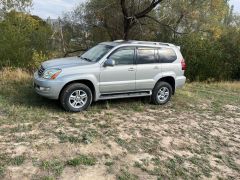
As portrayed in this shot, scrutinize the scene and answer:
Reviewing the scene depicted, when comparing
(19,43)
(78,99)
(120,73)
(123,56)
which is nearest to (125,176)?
(78,99)

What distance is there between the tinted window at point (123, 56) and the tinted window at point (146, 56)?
0.24 meters

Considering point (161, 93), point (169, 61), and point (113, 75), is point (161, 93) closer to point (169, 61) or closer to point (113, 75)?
point (169, 61)

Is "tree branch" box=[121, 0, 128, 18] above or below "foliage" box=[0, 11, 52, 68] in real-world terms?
above

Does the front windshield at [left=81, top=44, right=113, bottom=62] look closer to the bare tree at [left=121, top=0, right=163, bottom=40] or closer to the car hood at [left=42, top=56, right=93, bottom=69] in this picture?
the car hood at [left=42, top=56, right=93, bottom=69]

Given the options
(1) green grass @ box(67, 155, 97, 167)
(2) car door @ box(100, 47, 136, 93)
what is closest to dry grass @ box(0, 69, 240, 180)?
(1) green grass @ box(67, 155, 97, 167)

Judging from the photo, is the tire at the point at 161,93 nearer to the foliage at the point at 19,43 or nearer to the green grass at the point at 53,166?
the green grass at the point at 53,166

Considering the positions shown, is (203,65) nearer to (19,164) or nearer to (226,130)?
(226,130)

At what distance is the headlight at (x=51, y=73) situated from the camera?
6184 millimetres

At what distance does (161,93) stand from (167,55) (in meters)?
1.07

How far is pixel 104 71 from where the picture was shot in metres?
6.65

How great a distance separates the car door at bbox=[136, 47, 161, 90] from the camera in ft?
23.7

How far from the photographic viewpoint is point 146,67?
7305 mm

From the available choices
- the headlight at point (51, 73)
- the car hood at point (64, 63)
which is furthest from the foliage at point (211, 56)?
the headlight at point (51, 73)

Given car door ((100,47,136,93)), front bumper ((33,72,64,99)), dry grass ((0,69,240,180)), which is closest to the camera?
dry grass ((0,69,240,180))
